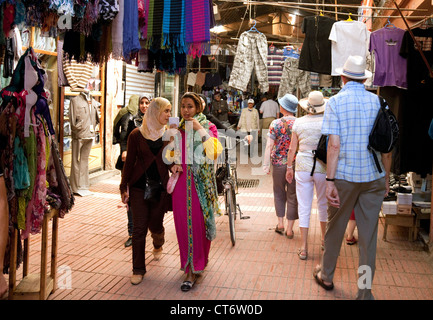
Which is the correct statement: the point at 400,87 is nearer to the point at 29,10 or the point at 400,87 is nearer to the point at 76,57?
the point at 76,57

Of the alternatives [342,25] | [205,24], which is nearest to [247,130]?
[342,25]

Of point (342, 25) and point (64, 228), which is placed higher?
point (342, 25)

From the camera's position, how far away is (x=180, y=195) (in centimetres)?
452

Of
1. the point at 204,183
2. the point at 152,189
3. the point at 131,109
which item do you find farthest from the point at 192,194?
the point at 131,109

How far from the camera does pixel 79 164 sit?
8867mm

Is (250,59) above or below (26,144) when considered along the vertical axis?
above

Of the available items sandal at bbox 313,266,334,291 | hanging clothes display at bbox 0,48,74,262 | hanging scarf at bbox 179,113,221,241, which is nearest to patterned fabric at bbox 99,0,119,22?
hanging clothes display at bbox 0,48,74,262

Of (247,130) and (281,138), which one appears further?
(247,130)

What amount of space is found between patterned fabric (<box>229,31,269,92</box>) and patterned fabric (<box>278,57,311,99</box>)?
2.03 metres

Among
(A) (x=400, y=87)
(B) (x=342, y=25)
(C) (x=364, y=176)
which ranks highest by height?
(B) (x=342, y=25)

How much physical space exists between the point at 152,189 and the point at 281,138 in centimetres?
229

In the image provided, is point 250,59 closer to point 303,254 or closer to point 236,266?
point 303,254

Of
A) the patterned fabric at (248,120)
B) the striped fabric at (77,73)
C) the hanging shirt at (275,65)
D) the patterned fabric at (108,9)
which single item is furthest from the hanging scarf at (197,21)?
the patterned fabric at (248,120)

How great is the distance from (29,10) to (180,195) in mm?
2146
